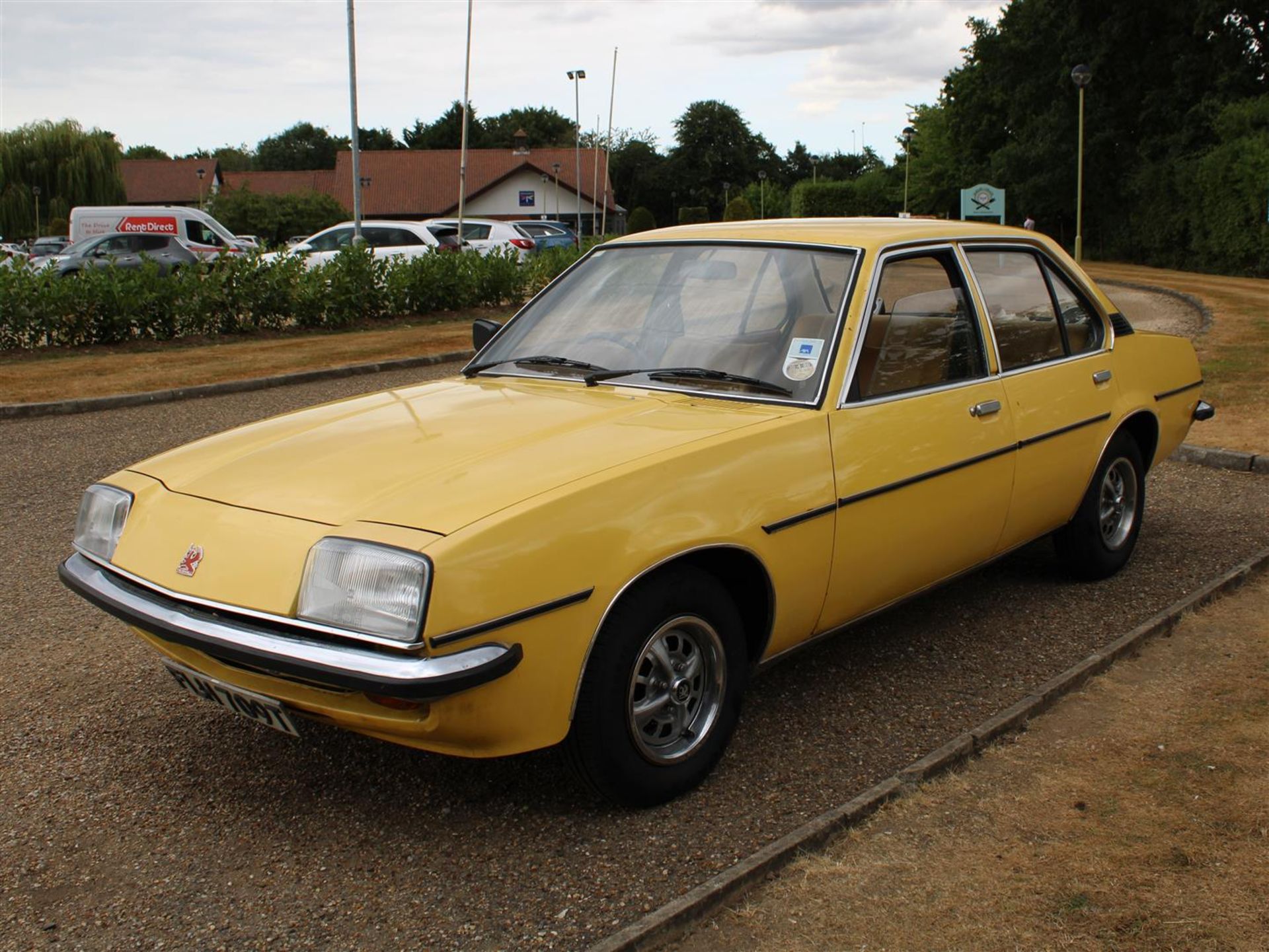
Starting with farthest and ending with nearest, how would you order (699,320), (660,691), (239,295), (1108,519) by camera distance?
(239,295) < (1108,519) < (699,320) < (660,691)

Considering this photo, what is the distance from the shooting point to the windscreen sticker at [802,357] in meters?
4.04

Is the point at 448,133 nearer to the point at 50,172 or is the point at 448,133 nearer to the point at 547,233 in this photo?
the point at 50,172

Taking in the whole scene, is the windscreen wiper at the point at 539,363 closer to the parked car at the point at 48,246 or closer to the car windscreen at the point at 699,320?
the car windscreen at the point at 699,320

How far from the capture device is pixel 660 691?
3.48 m

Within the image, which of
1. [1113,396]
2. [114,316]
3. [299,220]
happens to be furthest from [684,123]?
[1113,396]

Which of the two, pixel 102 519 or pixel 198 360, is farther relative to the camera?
pixel 198 360

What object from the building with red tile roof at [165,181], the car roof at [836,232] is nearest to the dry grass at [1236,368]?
the car roof at [836,232]

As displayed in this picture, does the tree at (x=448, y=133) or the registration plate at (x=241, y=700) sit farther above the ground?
the tree at (x=448, y=133)

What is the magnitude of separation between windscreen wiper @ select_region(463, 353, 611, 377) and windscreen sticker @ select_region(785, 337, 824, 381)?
0.66 meters

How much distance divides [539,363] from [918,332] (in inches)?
55.5

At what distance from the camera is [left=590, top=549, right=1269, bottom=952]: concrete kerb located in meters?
2.87

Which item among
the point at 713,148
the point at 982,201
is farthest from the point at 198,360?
the point at 713,148

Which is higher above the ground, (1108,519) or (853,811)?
(1108,519)

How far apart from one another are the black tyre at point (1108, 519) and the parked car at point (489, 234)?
21.9 m
